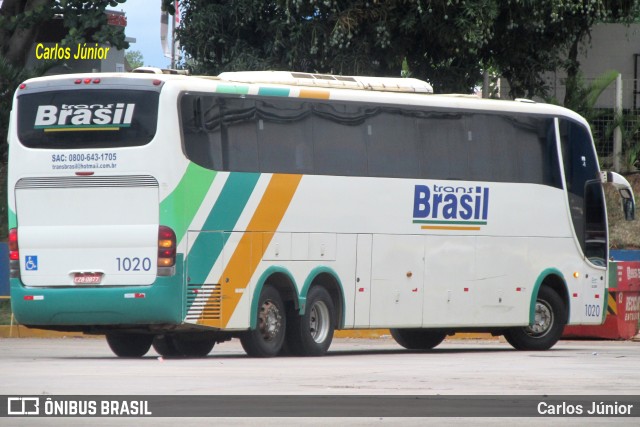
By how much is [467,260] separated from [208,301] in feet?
16.4

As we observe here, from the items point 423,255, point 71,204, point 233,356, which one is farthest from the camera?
point 423,255

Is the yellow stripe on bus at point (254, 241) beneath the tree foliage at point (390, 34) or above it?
beneath

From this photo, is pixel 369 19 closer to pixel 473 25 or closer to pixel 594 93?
pixel 473 25

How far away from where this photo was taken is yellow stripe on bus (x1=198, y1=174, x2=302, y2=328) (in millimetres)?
18594

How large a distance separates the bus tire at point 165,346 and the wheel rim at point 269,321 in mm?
1788

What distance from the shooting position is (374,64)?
3189 cm

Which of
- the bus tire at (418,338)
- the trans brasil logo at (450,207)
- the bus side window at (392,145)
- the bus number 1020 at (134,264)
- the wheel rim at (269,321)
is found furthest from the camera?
the bus tire at (418,338)

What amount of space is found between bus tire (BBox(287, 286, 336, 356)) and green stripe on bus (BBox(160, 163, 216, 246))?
91.1 inches

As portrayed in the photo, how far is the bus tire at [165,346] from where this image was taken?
20547mm

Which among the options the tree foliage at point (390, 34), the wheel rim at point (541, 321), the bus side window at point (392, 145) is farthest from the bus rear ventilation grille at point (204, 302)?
the tree foliage at point (390, 34)

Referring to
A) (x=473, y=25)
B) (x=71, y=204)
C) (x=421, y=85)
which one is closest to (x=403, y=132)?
(x=421, y=85)

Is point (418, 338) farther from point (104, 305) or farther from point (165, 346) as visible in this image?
point (104, 305)

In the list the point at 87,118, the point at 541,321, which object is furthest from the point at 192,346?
the point at 541,321

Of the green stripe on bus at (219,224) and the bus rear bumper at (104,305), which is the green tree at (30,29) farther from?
the bus rear bumper at (104,305)
